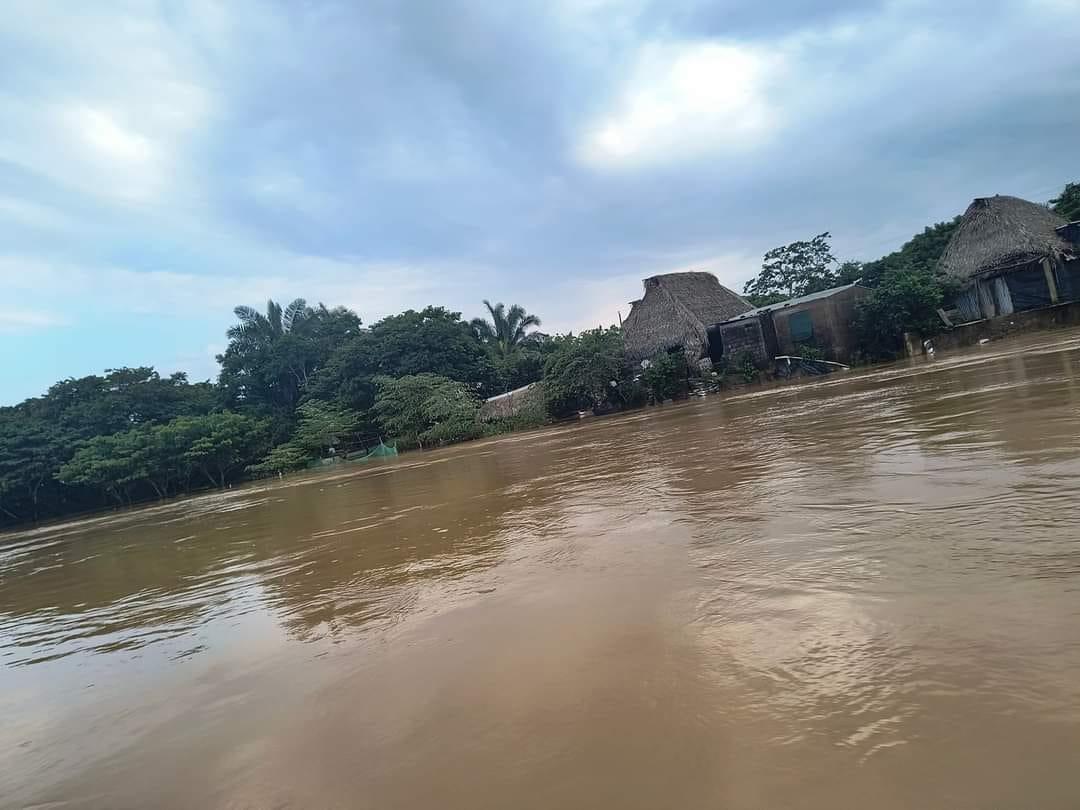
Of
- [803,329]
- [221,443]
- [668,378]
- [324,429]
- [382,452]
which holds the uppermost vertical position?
[221,443]

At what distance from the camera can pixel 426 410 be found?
30484mm

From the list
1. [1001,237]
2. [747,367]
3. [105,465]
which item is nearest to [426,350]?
[105,465]

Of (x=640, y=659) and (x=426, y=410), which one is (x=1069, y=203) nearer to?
(x=426, y=410)

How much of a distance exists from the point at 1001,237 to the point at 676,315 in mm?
13113

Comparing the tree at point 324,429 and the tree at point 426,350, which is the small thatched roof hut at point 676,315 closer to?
the tree at point 426,350

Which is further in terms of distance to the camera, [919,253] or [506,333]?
[506,333]

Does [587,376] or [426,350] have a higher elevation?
[426,350]

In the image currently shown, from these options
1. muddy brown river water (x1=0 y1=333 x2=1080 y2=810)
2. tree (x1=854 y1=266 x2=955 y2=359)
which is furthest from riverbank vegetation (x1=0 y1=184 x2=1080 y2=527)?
muddy brown river water (x1=0 y1=333 x2=1080 y2=810)

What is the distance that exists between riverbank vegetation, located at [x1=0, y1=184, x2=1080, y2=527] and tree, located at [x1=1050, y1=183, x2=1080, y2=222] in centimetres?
10

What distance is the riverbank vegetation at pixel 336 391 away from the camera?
27703mm

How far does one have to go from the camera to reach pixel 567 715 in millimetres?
2166

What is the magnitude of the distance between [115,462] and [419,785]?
117ft

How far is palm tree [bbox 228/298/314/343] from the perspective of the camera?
42094mm

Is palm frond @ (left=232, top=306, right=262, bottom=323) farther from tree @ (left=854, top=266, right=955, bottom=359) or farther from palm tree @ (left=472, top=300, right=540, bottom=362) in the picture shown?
tree @ (left=854, top=266, right=955, bottom=359)
